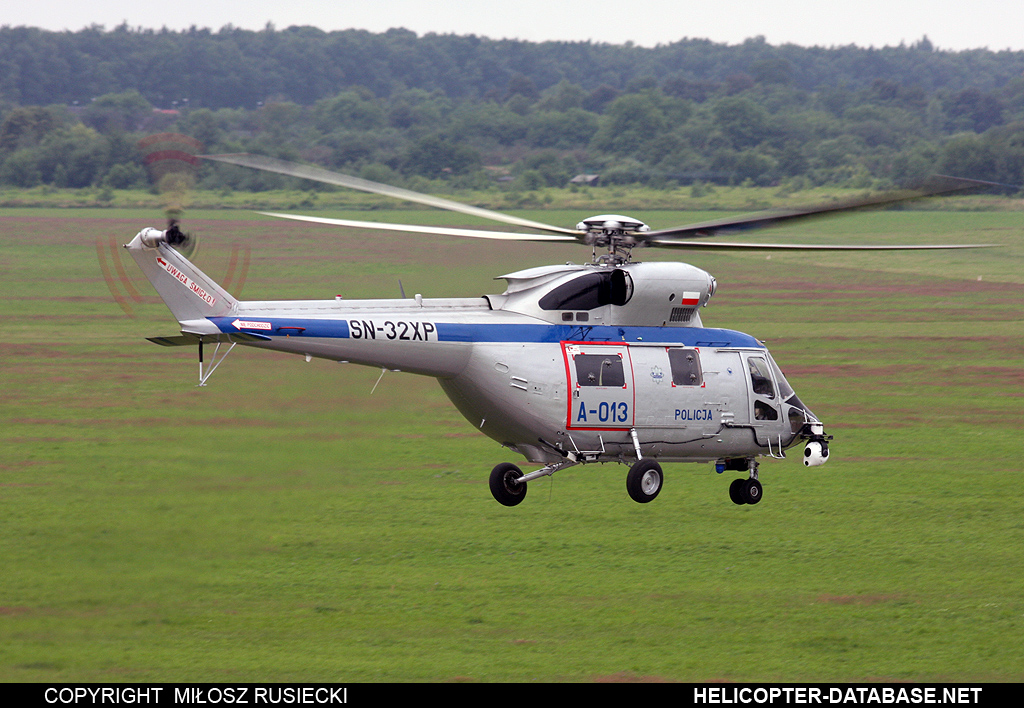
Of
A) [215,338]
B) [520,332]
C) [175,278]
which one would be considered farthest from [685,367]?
[175,278]

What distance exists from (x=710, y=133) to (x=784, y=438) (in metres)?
97.4

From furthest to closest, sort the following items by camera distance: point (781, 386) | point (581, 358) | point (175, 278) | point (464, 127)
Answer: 1. point (464, 127)
2. point (781, 386)
3. point (581, 358)
4. point (175, 278)

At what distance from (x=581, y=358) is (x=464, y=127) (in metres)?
122

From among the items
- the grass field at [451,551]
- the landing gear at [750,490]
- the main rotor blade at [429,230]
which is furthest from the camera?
the landing gear at [750,490]

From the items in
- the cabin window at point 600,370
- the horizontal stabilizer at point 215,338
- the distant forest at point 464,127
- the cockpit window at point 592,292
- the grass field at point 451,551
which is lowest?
the grass field at point 451,551

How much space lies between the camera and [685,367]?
892 inches

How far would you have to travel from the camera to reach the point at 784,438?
24.0 m

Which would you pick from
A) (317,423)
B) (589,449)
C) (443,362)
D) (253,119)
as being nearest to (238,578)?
(317,423)

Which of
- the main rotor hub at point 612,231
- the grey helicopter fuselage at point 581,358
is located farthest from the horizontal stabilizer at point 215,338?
the main rotor hub at point 612,231

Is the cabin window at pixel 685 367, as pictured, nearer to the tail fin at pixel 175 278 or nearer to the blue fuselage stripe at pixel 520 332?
the blue fuselage stripe at pixel 520 332

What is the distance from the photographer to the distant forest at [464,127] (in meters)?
105

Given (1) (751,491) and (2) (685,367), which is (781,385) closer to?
(1) (751,491)

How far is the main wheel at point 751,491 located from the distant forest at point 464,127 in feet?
187

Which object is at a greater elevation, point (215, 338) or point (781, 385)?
point (781, 385)
